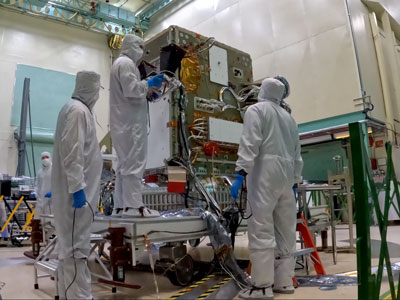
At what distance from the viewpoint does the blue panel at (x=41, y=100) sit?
992 cm

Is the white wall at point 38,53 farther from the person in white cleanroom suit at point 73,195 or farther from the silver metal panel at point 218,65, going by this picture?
the person in white cleanroom suit at point 73,195

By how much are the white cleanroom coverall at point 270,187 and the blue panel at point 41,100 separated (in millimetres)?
8688

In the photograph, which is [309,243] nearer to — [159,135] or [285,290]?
[285,290]

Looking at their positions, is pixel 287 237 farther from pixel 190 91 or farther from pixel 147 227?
pixel 190 91

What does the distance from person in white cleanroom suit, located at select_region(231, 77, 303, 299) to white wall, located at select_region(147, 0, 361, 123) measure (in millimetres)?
5160

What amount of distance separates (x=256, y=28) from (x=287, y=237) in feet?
23.9

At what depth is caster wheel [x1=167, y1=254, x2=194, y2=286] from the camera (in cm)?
299

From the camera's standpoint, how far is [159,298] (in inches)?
103

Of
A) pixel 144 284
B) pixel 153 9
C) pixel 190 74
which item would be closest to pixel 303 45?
pixel 190 74

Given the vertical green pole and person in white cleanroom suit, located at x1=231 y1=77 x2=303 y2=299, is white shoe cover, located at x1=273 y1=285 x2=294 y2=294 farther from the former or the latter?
the vertical green pole

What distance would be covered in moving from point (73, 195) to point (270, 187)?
4.50 ft

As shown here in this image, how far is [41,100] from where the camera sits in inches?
403

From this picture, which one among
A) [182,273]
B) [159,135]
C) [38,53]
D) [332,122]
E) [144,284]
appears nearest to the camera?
[182,273]

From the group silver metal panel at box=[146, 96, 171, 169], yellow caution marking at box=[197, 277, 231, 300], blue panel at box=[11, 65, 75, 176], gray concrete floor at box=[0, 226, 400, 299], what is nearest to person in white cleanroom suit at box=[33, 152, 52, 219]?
gray concrete floor at box=[0, 226, 400, 299]
